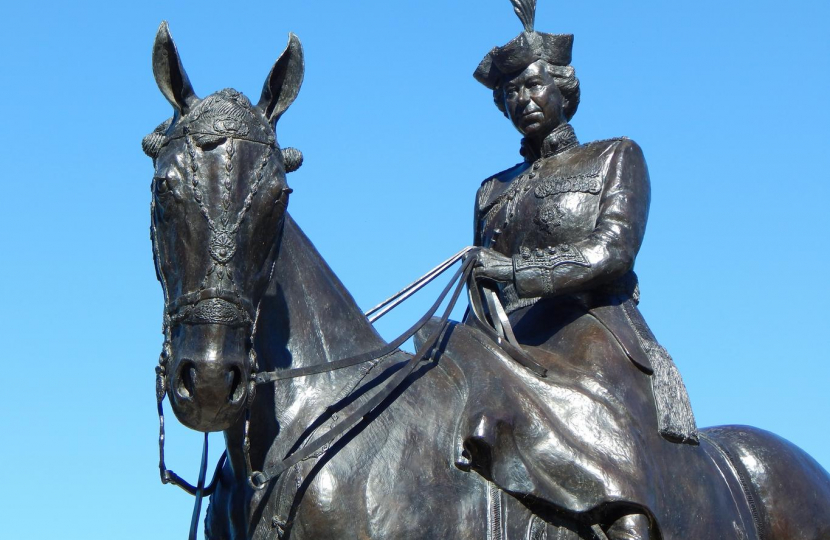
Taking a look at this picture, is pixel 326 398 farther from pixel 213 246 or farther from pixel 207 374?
pixel 213 246

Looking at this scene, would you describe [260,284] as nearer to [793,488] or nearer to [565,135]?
[565,135]

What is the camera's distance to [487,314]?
876cm

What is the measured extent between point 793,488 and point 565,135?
2.97 m

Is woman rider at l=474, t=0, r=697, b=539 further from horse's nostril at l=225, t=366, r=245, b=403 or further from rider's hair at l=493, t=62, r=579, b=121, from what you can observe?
horse's nostril at l=225, t=366, r=245, b=403

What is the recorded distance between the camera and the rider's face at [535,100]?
956 cm

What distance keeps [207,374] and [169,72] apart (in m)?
1.72

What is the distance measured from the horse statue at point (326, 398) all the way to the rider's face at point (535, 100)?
1.52 m

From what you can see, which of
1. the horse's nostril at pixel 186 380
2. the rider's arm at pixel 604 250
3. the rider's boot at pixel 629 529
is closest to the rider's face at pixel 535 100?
the rider's arm at pixel 604 250

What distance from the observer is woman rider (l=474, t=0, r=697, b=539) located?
8469 millimetres

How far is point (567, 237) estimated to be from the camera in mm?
9055

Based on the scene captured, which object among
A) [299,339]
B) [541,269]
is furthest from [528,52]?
[299,339]

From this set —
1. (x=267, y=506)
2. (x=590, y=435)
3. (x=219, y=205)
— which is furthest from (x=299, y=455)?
(x=590, y=435)

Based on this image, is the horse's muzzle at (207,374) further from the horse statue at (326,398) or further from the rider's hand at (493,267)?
the rider's hand at (493,267)

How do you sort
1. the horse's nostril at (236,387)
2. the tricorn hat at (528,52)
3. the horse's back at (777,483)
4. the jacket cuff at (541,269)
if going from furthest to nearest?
the tricorn hat at (528,52), the horse's back at (777,483), the jacket cuff at (541,269), the horse's nostril at (236,387)
